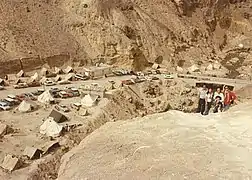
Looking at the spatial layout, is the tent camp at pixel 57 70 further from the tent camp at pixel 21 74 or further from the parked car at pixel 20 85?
the parked car at pixel 20 85

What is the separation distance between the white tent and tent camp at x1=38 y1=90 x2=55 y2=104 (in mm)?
4656

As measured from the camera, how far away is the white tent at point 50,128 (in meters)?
21.2

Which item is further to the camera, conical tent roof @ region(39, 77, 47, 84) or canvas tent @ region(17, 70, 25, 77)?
canvas tent @ region(17, 70, 25, 77)

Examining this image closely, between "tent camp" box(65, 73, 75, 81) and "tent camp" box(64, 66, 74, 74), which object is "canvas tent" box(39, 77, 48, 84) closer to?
"tent camp" box(65, 73, 75, 81)

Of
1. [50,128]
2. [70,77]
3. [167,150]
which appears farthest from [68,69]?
[167,150]

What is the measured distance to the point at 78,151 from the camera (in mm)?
17281

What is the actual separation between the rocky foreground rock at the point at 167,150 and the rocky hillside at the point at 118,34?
15.3 meters

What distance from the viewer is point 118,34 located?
121 feet

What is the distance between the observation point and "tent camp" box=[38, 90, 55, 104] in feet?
86.4

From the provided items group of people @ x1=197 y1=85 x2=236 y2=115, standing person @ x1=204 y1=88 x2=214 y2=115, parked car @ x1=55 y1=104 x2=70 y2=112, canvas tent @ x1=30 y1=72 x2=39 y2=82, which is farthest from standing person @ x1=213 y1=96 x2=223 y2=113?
canvas tent @ x1=30 y1=72 x2=39 y2=82

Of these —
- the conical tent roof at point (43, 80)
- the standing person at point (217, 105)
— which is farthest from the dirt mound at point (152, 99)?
the standing person at point (217, 105)

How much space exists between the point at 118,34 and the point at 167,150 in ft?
71.7

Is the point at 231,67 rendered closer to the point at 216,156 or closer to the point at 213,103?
the point at 213,103

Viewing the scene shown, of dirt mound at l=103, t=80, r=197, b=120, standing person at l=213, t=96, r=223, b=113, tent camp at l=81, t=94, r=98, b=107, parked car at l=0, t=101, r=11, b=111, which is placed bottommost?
dirt mound at l=103, t=80, r=197, b=120
